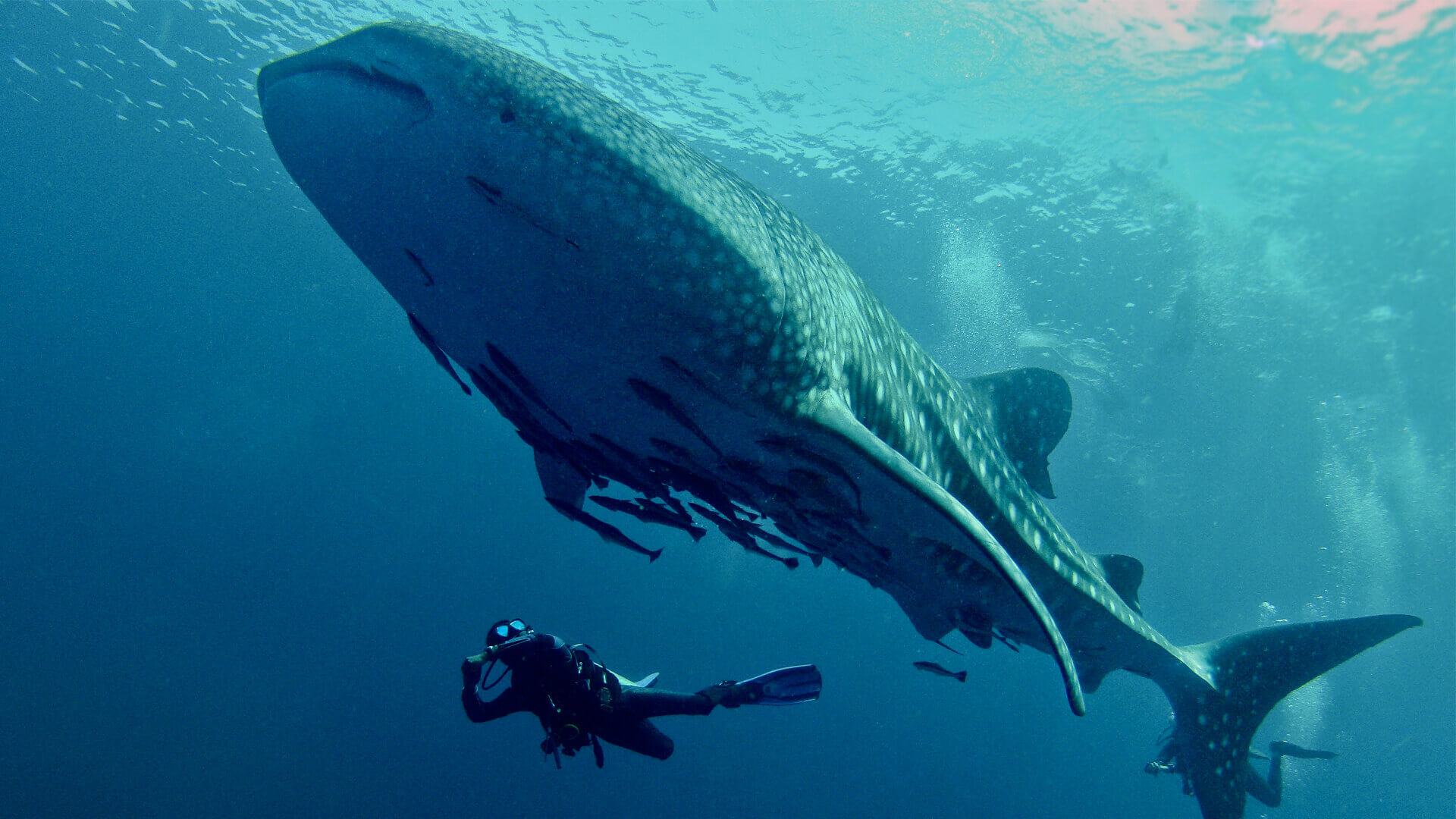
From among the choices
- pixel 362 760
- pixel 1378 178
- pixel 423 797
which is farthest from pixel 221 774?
pixel 1378 178

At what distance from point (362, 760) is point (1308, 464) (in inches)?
1780

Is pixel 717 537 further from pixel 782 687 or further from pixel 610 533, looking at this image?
pixel 610 533

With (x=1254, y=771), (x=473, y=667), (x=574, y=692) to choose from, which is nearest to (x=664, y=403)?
(x=473, y=667)

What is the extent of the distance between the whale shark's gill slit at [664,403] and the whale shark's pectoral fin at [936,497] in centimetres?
58

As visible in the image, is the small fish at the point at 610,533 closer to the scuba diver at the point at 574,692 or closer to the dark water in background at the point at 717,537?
the scuba diver at the point at 574,692

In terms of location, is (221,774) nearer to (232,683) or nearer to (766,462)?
(232,683)

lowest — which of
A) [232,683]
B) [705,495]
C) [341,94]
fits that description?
[232,683]

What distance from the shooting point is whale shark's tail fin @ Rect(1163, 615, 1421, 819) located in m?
5.28

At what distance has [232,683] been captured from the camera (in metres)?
33.3

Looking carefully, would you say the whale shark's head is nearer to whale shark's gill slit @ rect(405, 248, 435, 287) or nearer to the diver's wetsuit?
whale shark's gill slit @ rect(405, 248, 435, 287)

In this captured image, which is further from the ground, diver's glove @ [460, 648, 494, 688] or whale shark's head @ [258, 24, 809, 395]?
whale shark's head @ [258, 24, 809, 395]

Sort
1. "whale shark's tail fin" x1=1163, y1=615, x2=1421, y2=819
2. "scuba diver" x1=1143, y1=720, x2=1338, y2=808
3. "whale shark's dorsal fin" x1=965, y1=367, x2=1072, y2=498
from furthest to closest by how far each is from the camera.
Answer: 1. "scuba diver" x1=1143, y1=720, x2=1338, y2=808
2. "whale shark's tail fin" x1=1163, y1=615, x2=1421, y2=819
3. "whale shark's dorsal fin" x1=965, y1=367, x2=1072, y2=498

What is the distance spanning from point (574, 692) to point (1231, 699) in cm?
572

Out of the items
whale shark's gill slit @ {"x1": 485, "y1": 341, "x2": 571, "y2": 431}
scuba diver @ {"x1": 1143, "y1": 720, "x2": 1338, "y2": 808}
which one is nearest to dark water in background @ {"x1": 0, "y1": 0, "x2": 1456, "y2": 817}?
scuba diver @ {"x1": 1143, "y1": 720, "x2": 1338, "y2": 808}
